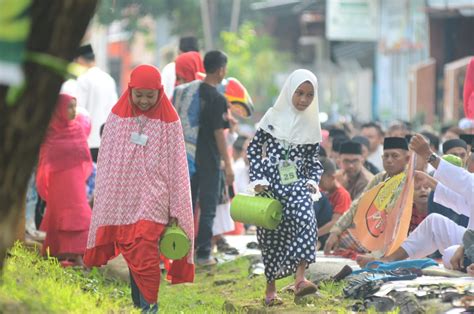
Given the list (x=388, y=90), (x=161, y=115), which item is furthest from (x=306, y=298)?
(x=388, y=90)

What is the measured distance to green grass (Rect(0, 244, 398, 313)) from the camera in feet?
23.4

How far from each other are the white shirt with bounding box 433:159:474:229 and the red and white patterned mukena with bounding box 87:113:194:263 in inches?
72.9

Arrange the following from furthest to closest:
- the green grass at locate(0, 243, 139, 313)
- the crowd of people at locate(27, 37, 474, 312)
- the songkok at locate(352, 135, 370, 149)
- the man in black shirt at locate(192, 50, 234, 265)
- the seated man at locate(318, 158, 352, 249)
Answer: the songkok at locate(352, 135, 370, 149)
the seated man at locate(318, 158, 352, 249)
the man in black shirt at locate(192, 50, 234, 265)
the crowd of people at locate(27, 37, 474, 312)
the green grass at locate(0, 243, 139, 313)

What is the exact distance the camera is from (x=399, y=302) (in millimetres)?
9305

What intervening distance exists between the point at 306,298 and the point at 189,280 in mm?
854

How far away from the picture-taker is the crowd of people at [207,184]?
391 inches

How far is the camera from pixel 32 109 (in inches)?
222

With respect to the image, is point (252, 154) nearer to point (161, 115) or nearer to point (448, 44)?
point (161, 115)

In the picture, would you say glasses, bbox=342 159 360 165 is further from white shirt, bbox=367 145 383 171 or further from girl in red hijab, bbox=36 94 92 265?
girl in red hijab, bbox=36 94 92 265

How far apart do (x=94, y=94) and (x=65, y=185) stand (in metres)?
3.01

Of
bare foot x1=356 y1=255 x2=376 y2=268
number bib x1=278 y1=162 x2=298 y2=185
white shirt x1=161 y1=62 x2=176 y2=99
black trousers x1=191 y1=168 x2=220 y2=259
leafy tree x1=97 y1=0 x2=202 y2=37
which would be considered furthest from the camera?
leafy tree x1=97 y1=0 x2=202 y2=37

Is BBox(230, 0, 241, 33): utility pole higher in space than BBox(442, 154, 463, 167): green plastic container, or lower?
higher

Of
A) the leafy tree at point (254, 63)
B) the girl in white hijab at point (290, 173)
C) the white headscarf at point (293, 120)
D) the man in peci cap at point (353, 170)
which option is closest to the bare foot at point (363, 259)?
the girl in white hijab at point (290, 173)

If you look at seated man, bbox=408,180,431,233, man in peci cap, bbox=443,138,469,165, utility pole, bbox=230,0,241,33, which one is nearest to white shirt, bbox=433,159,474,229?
seated man, bbox=408,180,431,233
